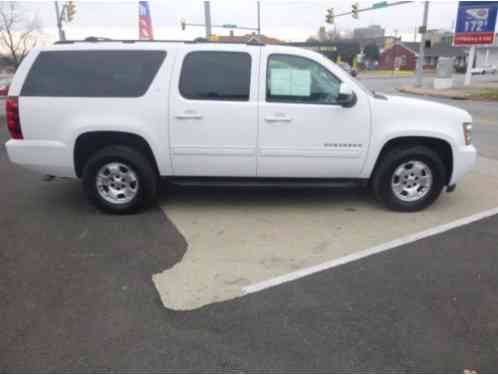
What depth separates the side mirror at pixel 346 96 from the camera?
457cm

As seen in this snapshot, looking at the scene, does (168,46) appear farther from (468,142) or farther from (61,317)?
(468,142)

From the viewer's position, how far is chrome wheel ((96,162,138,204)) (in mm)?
5047

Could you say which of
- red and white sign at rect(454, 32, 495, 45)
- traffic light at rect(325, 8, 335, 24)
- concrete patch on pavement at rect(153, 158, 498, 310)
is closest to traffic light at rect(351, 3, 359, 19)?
traffic light at rect(325, 8, 335, 24)

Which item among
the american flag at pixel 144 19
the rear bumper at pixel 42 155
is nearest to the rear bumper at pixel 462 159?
the rear bumper at pixel 42 155

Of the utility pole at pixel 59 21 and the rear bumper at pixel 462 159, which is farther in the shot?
the utility pole at pixel 59 21

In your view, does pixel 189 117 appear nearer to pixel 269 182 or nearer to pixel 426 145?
pixel 269 182

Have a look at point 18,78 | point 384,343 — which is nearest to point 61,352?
point 384,343

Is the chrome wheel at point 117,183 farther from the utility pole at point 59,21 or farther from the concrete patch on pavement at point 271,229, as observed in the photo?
the utility pole at point 59,21

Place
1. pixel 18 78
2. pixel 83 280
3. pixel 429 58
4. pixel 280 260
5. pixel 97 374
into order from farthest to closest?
pixel 429 58 < pixel 18 78 < pixel 280 260 < pixel 83 280 < pixel 97 374

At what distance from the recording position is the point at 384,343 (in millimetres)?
2814

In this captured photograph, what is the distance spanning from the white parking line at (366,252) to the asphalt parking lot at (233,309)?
0.27 ft

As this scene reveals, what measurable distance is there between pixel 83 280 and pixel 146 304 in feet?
2.37

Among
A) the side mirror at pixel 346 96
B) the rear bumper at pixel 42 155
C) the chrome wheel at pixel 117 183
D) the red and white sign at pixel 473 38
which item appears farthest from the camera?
the red and white sign at pixel 473 38

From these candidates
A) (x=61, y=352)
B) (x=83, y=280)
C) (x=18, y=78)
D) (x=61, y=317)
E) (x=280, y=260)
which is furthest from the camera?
(x=18, y=78)
